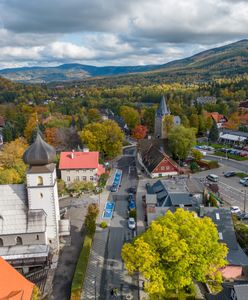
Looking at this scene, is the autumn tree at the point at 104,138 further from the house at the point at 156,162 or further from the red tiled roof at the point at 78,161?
the red tiled roof at the point at 78,161

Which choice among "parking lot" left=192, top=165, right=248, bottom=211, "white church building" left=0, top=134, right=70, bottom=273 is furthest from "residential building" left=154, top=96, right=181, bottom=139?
"white church building" left=0, top=134, right=70, bottom=273

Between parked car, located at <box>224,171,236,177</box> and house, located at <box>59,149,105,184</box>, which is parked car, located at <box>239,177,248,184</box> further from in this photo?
house, located at <box>59,149,105,184</box>

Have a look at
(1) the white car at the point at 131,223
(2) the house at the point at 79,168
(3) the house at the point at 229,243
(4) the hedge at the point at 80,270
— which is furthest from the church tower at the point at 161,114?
Result: (4) the hedge at the point at 80,270

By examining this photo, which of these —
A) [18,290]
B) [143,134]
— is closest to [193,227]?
[18,290]

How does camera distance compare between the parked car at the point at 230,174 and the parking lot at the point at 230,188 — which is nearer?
the parking lot at the point at 230,188

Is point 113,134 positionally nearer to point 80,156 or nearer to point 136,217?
point 80,156
